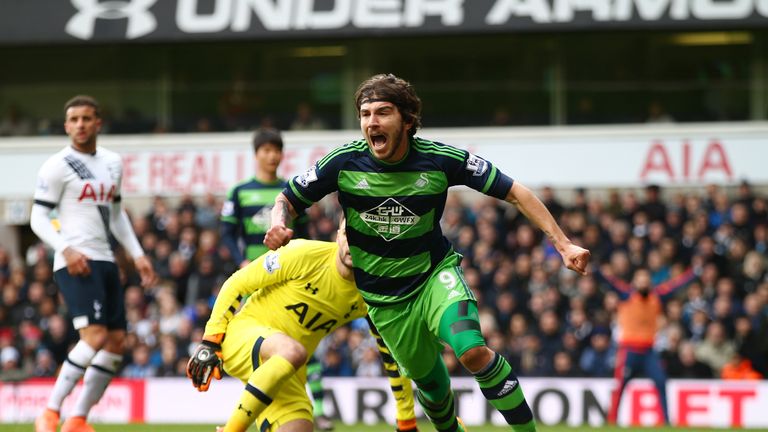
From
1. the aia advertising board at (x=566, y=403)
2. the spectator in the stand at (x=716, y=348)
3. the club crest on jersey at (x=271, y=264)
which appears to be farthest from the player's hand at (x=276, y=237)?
the spectator in the stand at (x=716, y=348)

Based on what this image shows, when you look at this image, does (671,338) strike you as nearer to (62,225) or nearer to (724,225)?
(724,225)

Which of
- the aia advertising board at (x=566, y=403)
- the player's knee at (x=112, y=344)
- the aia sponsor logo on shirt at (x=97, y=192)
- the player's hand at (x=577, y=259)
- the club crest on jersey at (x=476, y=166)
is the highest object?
the club crest on jersey at (x=476, y=166)

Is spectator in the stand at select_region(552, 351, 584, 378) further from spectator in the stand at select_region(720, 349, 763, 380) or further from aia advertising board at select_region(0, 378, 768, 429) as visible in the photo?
spectator in the stand at select_region(720, 349, 763, 380)

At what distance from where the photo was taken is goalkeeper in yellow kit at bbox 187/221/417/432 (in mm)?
7711

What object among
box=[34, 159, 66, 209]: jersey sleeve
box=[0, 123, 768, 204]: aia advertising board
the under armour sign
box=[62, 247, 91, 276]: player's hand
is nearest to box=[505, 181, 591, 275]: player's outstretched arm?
Result: box=[62, 247, 91, 276]: player's hand

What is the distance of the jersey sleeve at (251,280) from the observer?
314 inches

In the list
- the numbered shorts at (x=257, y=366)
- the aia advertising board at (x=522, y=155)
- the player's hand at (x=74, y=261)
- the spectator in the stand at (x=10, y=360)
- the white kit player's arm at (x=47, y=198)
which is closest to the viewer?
the numbered shorts at (x=257, y=366)

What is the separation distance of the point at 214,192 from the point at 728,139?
874 centimetres

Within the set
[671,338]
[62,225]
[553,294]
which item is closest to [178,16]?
[553,294]

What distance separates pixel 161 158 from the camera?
22.9 metres

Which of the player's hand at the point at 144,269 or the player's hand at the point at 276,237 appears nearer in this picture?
the player's hand at the point at 276,237

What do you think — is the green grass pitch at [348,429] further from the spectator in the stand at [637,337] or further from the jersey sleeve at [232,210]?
the jersey sleeve at [232,210]

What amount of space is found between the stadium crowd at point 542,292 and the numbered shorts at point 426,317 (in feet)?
26.1

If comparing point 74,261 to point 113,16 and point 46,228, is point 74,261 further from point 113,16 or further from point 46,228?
point 113,16
